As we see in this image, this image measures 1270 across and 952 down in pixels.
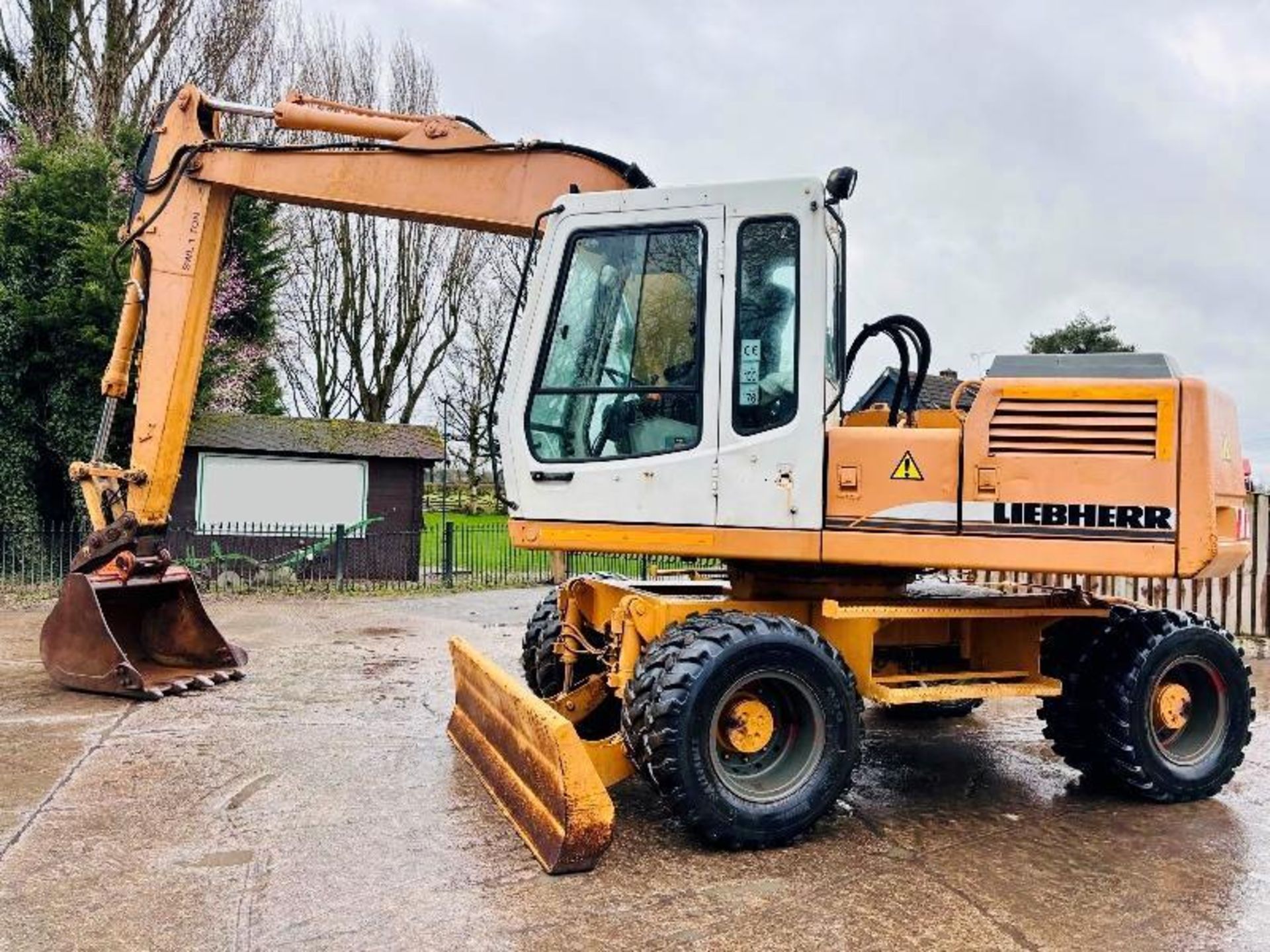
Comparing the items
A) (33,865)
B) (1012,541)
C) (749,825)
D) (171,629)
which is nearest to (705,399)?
(1012,541)

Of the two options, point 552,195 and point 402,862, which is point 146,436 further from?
point 402,862

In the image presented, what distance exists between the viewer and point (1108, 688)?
203 inches

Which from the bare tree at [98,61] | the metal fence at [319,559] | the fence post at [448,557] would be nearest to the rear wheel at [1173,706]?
the metal fence at [319,559]

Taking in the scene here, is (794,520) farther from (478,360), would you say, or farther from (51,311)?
(478,360)

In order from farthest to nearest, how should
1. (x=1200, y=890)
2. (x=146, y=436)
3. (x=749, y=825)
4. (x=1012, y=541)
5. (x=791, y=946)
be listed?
(x=146, y=436) < (x=1012, y=541) < (x=749, y=825) < (x=1200, y=890) < (x=791, y=946)

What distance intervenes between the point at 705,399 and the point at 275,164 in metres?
3.48

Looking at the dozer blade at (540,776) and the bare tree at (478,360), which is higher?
the bare tree at (478,360)

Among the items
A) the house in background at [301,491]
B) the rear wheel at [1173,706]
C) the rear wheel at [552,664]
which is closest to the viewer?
the rear wheel at [1173,706]

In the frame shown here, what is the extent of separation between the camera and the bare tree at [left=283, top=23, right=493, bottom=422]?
1108 inches

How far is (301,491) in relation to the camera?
16.8 metres

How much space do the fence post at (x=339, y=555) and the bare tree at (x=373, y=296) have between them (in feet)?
45.7

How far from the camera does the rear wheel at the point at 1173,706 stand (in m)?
5.10

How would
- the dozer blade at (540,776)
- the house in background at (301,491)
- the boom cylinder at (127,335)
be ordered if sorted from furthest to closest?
1. the house in background at (301,491)
2. the boom cylinder at (127,335)
3. the dozer blade at (540,776)

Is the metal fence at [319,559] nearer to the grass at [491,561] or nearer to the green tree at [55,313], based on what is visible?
the grass at [491,561]
